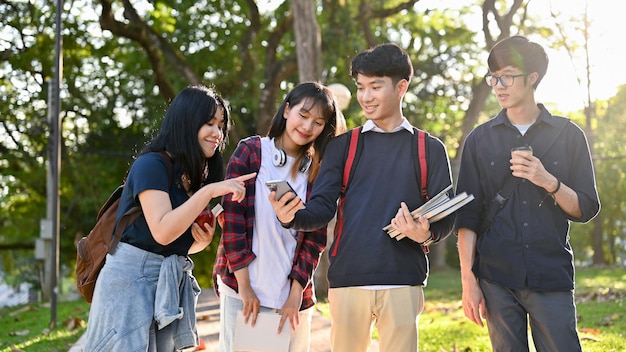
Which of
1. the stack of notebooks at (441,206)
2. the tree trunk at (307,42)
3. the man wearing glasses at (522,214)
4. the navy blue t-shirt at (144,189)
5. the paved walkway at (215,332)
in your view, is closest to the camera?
the stack of notebooks at (441,206)

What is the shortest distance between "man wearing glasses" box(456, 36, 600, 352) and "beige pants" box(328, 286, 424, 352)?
0.32 meters

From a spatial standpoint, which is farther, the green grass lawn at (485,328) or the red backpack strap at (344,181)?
the green grass lawn at (485,328)

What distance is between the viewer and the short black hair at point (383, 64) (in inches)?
149

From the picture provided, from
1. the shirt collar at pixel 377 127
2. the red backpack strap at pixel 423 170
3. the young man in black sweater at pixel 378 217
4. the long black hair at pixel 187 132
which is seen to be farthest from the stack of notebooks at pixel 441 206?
the long black hair at pixel 187 132

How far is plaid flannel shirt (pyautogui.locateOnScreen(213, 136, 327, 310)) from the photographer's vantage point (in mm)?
3799

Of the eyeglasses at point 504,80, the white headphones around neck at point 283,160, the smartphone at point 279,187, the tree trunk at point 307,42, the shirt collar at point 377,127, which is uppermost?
the tree trunk at point 307,42

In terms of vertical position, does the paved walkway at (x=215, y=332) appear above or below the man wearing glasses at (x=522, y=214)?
below

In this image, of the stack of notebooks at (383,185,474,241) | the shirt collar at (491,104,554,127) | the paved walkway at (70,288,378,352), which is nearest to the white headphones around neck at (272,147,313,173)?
the stack of notebooks at (383,185,474,241)

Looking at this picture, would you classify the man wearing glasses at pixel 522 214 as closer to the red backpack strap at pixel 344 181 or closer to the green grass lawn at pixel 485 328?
the red backpack strap at pixel 344 181

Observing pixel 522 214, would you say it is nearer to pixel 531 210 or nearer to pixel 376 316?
pixel 531 210

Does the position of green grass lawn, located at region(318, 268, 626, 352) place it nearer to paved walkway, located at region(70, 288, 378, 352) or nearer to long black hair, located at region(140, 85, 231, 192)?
paved walkway, located at region(70, 288, 378, 352)

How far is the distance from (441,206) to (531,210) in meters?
0.66

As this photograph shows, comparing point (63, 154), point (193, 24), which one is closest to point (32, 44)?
point (63, 154)

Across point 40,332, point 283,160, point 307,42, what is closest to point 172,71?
point 307,42
